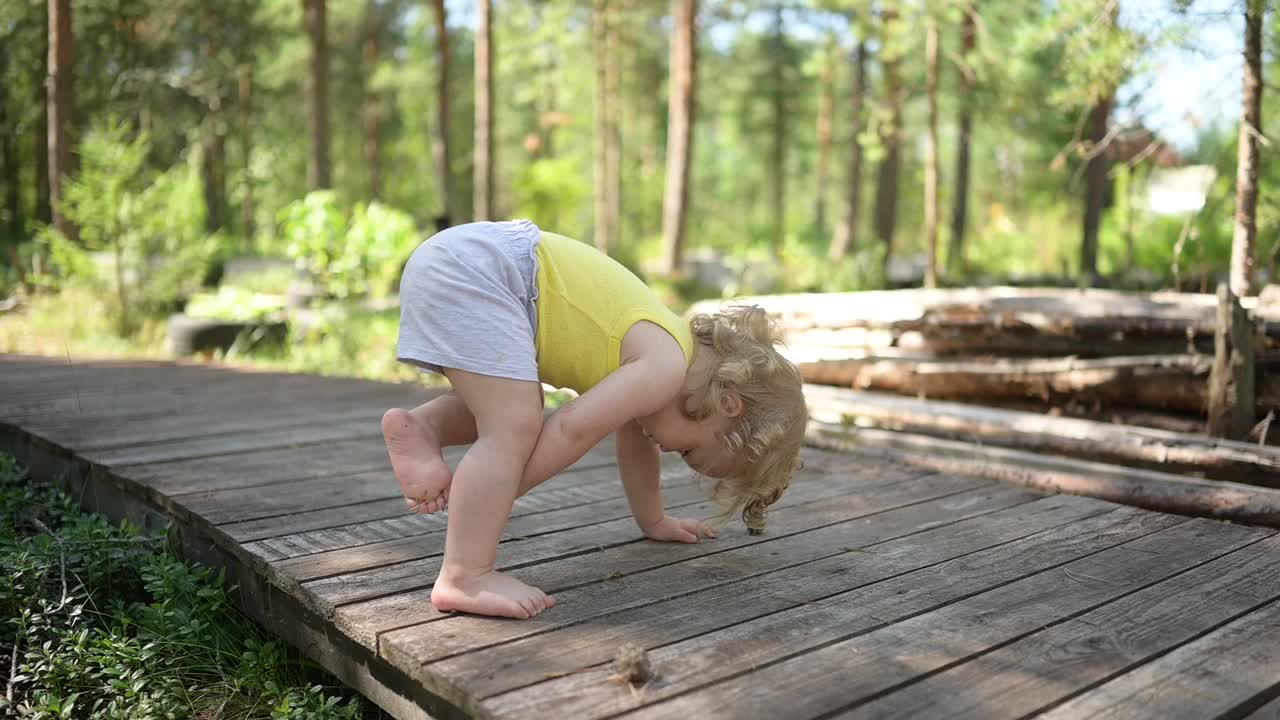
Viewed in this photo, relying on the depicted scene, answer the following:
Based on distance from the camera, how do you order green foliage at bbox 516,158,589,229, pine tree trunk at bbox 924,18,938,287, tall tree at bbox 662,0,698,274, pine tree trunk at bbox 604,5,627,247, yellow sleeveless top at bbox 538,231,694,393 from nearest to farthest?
yellow sleeveless top at bbox 538,231,694,393, pine tree trunk at bbox 924,18,938,287, tall tree at bbox 662,0,698,274, green foliage at bbox 516,158,589,229, pine tree trunk at bbox 604,5,627,247

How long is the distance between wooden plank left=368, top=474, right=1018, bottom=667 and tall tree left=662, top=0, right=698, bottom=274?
1341 cm

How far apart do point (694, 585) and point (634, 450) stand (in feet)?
1.59

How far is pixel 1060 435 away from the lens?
175 inches

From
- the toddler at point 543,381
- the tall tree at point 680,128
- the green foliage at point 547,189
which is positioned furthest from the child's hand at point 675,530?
the green foliage at point 547,189

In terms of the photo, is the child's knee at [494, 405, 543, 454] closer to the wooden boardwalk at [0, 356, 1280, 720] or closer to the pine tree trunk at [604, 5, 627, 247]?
the wooden boardwalk at [0, 356, 1280, 720]

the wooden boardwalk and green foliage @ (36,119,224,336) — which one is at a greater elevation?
green foliage @ (36,119,224,336)

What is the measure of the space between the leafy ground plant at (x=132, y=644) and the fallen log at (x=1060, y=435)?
3130mm

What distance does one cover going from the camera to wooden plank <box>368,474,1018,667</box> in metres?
2.15

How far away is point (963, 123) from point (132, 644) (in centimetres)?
1598

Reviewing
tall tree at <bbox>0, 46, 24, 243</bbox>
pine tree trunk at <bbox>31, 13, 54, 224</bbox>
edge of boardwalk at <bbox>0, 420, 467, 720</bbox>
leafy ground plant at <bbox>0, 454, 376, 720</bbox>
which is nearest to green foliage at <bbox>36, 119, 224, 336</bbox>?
edge of boardwalk at <bbox>0, 420, 467, 720</bbox>

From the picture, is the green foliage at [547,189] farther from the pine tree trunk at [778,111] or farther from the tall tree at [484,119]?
the pine tree trunk at [778,111]

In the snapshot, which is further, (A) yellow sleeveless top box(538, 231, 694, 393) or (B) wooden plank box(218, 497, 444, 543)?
(B) wooden plank box(218, 497, 444, 543)

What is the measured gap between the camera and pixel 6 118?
1955cm

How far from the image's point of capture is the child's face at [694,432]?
259 centimetres
